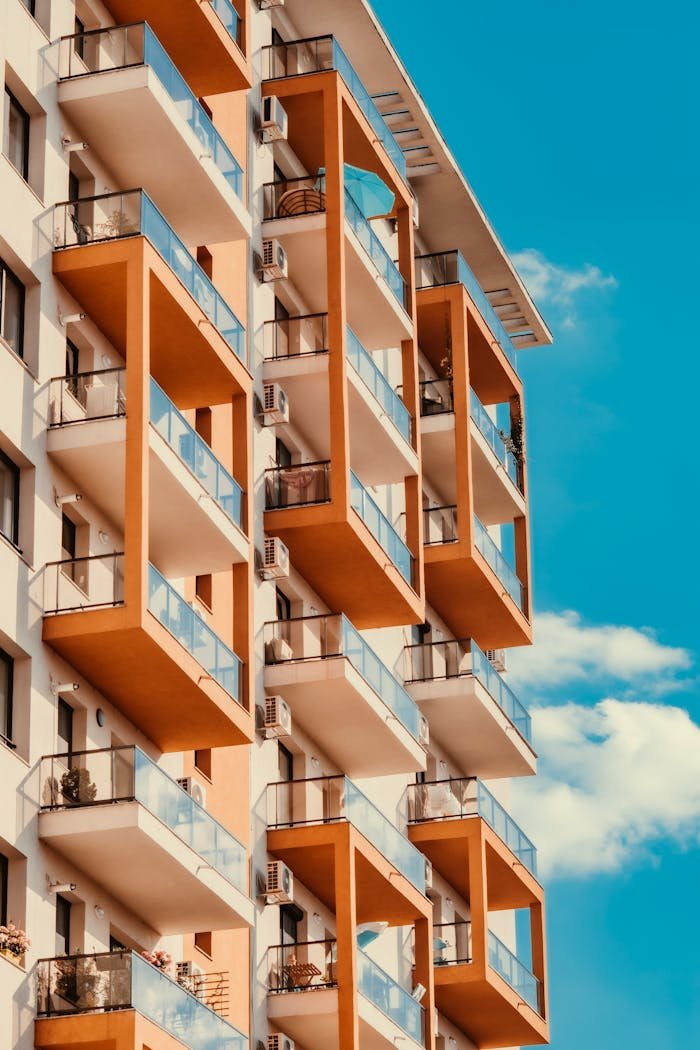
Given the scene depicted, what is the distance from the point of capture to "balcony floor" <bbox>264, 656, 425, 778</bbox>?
137 feet

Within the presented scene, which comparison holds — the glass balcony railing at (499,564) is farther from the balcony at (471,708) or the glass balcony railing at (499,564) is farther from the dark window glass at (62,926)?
the dark window glass at (62,926)

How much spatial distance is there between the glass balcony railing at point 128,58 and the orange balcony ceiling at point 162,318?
318 cm

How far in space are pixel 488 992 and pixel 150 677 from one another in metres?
16.9

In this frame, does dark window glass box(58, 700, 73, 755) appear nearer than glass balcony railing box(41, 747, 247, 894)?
No

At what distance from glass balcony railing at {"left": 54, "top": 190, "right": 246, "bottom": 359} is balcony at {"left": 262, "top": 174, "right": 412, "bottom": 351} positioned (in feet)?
21.8

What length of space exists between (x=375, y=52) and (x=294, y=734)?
1555cm

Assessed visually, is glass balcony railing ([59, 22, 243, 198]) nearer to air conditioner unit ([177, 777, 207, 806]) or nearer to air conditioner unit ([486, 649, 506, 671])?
air conditioner unit ([177, 777, 207, 806])

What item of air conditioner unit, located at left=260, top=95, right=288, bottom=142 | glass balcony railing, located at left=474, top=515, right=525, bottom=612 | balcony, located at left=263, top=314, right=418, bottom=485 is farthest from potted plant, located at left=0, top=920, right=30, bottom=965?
glass balcony railing, located at left=474, top=515, right=525, bottom=612

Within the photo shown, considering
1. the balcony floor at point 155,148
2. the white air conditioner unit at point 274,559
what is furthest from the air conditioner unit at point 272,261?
the white air conditioner unit at point 274,559

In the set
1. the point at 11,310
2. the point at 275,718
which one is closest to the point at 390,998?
the point at 275,718

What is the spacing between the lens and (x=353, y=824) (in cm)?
4097

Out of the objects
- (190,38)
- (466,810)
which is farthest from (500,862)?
(190,38)

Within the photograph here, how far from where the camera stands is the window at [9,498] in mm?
32188

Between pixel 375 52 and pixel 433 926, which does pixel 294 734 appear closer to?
pixel 433 926
